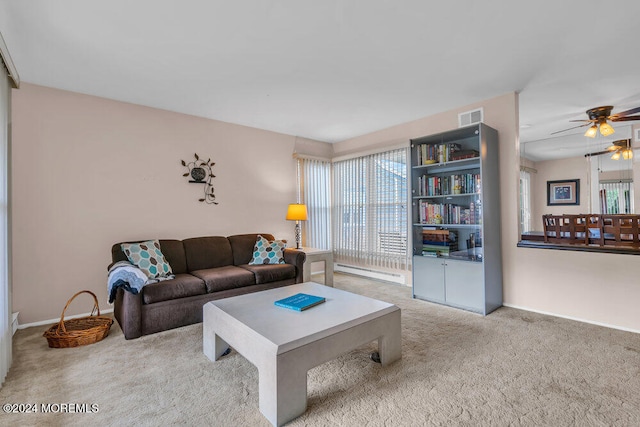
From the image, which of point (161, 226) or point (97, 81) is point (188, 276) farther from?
point (97, 81)

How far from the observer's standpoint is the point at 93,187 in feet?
11.2

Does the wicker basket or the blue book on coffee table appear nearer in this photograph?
the blue book on coffee table

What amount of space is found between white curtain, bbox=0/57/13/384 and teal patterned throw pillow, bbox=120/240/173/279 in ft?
3.24

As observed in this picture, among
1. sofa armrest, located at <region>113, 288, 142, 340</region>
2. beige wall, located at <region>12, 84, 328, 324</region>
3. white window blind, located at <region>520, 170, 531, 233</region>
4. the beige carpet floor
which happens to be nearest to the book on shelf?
the beige carpet floor

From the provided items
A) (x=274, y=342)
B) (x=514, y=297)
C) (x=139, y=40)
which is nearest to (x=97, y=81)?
(x=139, y=40)

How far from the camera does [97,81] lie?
10.0 ft

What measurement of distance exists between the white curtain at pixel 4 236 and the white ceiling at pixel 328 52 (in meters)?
0.59

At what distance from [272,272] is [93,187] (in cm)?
223

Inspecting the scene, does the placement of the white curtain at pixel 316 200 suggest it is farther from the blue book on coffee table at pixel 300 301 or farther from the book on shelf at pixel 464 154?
the blue book on coffee table at pixel 300 301

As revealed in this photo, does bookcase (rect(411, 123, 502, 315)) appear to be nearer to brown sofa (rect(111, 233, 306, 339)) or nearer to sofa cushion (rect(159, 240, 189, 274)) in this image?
brown sofa (rect(111, 233, 306, 339))

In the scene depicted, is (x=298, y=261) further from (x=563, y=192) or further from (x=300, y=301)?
(x=563, y=192)

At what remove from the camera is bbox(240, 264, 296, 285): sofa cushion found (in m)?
3.58

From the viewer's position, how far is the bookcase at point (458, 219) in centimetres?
338

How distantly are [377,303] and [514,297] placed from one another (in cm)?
216
